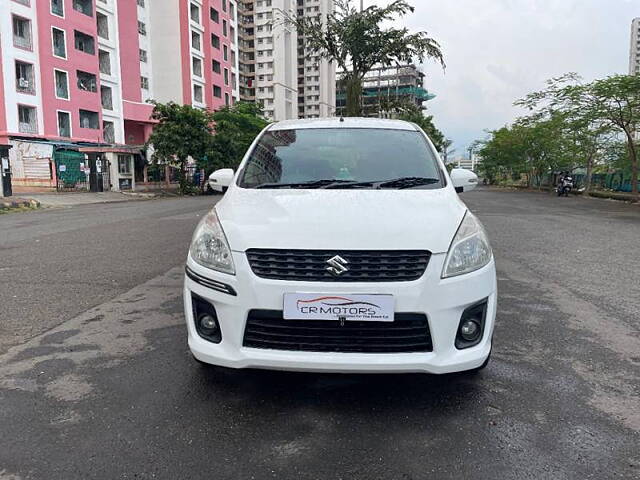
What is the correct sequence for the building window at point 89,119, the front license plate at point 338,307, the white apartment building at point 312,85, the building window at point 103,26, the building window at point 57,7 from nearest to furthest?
the front license plate at point 338,307, the building window at point 57,7, the building window at point 89,119, the building window at point 103,26, the white apartment building at point 312,85

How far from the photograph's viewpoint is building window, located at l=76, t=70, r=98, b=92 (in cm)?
3231

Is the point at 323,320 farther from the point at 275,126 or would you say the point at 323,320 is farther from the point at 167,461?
the point at 275,126

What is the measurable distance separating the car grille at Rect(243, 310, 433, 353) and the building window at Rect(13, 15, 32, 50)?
31255 millimetres

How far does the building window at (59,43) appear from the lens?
29.9m

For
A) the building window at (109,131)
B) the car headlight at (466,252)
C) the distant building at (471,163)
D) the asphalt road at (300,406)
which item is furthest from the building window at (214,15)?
the car headlight at (466,252)

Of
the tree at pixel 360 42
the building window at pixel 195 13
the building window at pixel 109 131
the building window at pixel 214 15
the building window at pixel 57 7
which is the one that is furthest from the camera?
the building window at pixel 214 15

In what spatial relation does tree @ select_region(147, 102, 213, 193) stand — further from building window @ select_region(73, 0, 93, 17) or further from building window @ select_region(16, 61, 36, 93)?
building window @ select_region(73, 0, 93, 17)

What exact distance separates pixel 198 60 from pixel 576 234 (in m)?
45.2

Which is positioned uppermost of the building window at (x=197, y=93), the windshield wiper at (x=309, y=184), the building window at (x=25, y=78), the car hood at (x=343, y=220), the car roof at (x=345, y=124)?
the building window at (x=197, y=93)

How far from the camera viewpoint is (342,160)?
12.3 feet

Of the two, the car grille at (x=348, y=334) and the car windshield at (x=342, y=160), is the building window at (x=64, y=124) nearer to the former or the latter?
the car windshield at (x=342, y=160)

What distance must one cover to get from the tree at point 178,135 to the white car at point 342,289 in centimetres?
2615

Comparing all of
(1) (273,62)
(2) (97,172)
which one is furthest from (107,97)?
(1) (273,62)

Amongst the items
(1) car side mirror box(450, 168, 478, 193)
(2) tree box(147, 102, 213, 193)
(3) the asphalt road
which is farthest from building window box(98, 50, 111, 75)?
(1) car side mirror box(450, 168, 478, 193)
